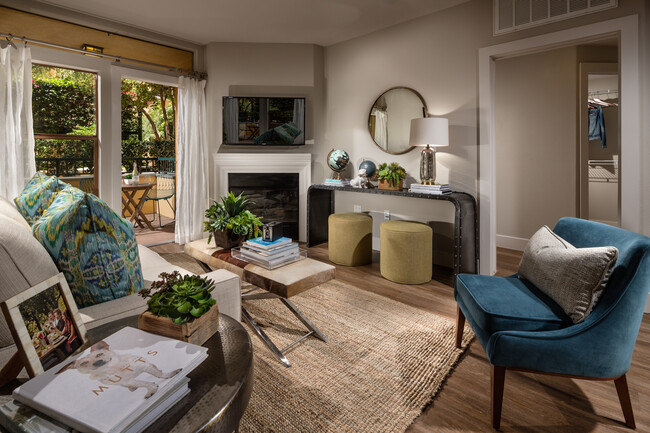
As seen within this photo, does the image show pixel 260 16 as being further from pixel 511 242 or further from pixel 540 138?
pixel 511 242

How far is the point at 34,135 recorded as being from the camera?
3.57 m

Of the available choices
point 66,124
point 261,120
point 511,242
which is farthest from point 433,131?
point 66,124

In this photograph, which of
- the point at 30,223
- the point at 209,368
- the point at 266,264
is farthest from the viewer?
the point at 266,264

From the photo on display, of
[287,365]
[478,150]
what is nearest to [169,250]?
[287,365]

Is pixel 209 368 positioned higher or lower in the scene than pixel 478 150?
lower

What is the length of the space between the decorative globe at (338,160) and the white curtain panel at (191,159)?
1.67 meters

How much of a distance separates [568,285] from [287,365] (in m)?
1.37

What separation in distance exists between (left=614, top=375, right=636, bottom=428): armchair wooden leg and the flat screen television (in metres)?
3.90

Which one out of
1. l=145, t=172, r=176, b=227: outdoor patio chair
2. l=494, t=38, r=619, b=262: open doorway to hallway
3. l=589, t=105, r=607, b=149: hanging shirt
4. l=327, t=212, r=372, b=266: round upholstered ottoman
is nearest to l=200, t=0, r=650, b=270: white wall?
l=327, t=212, r=372, b=266: round upholstered ottoman

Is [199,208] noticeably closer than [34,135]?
No

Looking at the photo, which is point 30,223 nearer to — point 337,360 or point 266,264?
point 266,264

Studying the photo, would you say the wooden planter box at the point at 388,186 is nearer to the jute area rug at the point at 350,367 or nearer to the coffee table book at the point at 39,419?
the jute area rug at the point at 350,367

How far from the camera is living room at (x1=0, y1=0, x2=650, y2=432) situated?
8.83 feet

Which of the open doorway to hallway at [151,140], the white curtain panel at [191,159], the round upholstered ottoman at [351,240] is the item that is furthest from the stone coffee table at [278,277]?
the open doorway to hallway at [151,140]
